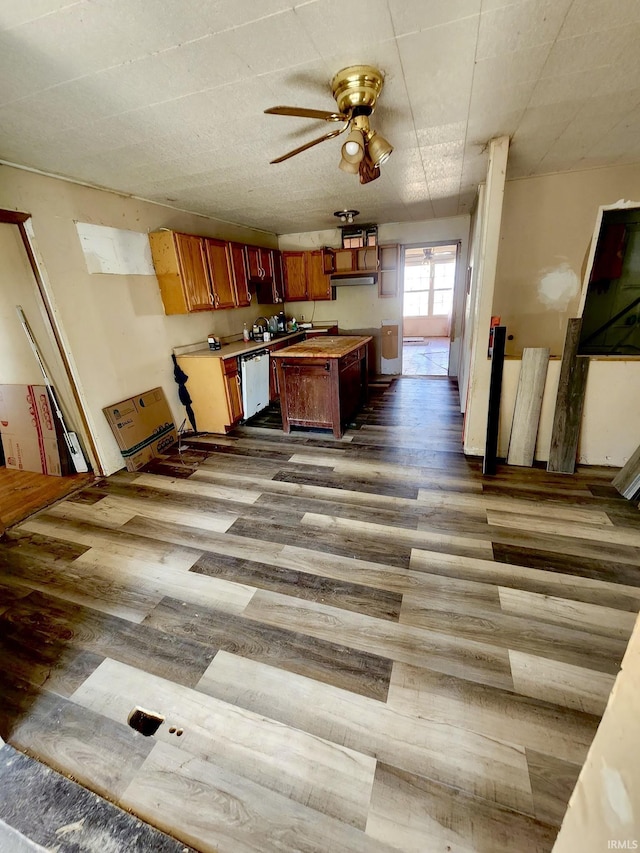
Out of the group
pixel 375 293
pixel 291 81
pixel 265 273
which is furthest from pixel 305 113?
pixel 375 293

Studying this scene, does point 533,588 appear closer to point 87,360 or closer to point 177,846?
point 177,846

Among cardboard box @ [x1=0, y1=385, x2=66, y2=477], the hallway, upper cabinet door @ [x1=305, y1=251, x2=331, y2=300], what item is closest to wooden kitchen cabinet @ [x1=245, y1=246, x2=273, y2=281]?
upper cabinet door @ [x1=305, y1=251, x2=331, y2=300]

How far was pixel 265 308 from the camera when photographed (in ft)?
19.4

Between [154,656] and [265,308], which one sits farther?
[265,308]

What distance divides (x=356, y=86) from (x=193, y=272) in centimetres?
262

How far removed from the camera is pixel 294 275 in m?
5.87

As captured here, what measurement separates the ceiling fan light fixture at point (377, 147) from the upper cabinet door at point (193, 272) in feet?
8.10

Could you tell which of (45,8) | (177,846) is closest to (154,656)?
(177,846)

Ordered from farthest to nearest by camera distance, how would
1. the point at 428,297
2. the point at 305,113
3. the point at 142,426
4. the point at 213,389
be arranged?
1. the point at 428,297
2. the point at 213,389
3. the point at 142,426
4. the point at 305,113

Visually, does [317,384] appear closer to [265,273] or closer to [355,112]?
[355,112]

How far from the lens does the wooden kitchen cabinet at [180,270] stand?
3.52m

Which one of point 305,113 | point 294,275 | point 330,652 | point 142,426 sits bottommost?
point 330,652

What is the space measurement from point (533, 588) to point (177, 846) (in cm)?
175

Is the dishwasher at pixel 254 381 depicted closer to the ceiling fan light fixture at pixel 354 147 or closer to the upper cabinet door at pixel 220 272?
the upper cabinet door at pixel 220 272
